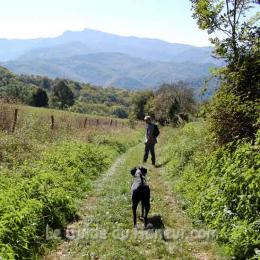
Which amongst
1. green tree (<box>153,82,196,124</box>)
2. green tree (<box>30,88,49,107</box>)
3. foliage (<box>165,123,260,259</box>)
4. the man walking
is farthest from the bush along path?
green tree (<box>30,88,49,107</box>)

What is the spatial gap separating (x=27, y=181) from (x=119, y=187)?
13.6 ft

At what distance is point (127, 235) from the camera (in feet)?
27.3

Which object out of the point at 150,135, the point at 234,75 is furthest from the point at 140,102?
the point at 234,75

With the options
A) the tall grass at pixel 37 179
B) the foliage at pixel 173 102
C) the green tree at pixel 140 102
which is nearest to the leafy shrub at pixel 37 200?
the tall grass at pixel 37 179

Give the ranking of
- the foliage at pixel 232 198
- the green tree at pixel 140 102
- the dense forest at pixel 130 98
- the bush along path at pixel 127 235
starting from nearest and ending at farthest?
1. the foliage at pixel 232 198
2. the bush along path at pixel 127 235
3. the dense forest at pixel 130 98
4. the green tree at pixel 140 102

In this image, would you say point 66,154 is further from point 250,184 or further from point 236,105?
point 250,184

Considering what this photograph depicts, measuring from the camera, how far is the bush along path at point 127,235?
7312 mm

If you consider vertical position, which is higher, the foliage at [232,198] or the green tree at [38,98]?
the foliage at [232,198]

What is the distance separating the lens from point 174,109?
5225 cm

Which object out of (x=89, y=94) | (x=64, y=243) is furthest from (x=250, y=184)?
(x=89, y=94)

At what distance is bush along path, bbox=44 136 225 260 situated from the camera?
731 cm

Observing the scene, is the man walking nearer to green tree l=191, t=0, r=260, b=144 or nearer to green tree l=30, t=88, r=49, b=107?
green tree l=191, t=0, r=260, b=144

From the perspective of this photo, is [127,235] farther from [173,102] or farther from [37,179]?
[173,102]

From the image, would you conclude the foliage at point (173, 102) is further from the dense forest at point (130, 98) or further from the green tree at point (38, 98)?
the green tree at point (38, 98)
